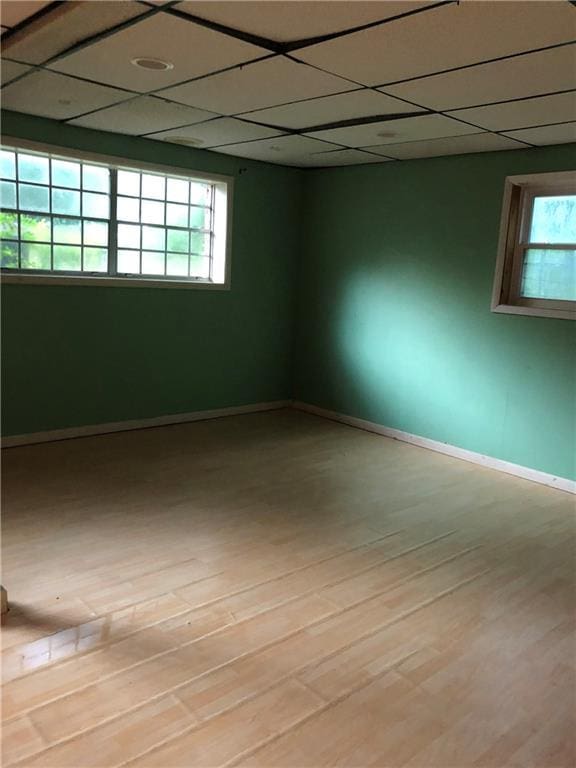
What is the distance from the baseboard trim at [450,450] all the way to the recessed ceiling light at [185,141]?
271 centimetres

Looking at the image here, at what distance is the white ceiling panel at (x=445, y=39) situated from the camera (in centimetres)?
219

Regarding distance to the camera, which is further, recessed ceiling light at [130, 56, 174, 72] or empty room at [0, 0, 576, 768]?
recessed ceiling light at [130, 56, 174, 72]

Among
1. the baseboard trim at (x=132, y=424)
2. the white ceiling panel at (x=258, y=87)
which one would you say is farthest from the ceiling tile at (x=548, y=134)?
the baseboard trim at (x=132, y=424)

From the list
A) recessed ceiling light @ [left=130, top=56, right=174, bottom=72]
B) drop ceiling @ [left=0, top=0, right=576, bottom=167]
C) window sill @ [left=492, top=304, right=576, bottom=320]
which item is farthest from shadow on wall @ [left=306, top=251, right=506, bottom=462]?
recessed ceiling light @ [left=130, top=56, right=174, bottom=72]

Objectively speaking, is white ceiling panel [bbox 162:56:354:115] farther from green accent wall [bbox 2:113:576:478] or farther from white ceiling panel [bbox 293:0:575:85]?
green accent wall [bbox 2:113:576:478]

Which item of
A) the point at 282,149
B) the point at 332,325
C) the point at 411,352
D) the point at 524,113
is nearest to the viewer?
the point at 524,113

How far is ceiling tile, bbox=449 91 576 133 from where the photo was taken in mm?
3250

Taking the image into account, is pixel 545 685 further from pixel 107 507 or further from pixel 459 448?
pixel 459 448

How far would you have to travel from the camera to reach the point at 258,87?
3.27 metres

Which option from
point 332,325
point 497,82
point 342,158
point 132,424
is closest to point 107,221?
point 132,424

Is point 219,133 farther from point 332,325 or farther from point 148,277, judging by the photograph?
point 332,325

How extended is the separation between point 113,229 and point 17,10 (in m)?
2.56

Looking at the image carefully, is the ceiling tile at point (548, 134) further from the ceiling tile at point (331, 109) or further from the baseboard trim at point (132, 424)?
the baseboard trim at point (132, 424)

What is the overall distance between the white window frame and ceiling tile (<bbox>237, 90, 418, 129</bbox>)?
1.34 metres
